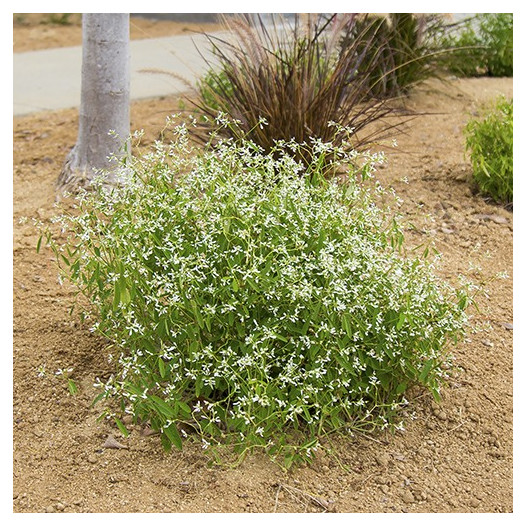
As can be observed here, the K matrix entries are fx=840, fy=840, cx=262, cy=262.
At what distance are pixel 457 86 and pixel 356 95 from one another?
2369 millimetres

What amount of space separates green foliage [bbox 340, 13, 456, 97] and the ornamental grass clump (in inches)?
120

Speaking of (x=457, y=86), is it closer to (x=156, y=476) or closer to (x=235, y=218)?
(x=235, y=218)

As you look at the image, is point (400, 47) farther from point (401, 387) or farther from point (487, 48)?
point (401, 387)

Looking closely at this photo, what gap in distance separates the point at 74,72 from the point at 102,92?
12.9ft

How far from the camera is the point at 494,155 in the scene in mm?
5551

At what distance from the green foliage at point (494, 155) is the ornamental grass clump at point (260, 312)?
1988mm

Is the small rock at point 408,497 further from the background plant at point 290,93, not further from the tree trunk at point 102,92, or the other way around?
the tree trunk at point 102,92

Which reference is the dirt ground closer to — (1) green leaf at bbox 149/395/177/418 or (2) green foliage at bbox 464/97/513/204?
(1) green leaf at bbox 149/395/177/418

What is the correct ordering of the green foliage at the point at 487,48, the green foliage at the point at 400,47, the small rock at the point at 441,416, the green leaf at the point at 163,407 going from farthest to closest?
1. the green foliage at the point at 487,48
2. the green foliage at the point at 400,47
3. the small rock at the point at 441,416
4. the green leaf at the point at 163,407

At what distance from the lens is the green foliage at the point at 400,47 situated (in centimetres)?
648

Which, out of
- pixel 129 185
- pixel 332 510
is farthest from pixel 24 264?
pixel 332 510

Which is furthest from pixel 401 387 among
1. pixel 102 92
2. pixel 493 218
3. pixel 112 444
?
pixel 102 92

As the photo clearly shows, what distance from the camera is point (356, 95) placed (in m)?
5.33

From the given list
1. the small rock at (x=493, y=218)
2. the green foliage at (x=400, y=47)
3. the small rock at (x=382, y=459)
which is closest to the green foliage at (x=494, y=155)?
the small rock at (x=493, y=218)
